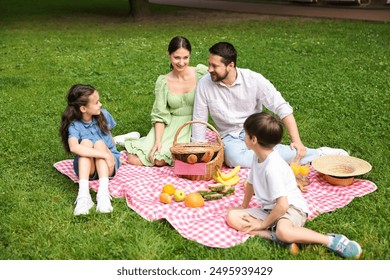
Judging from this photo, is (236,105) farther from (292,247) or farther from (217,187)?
(292,247)

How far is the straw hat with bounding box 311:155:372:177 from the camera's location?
4797 millimetres

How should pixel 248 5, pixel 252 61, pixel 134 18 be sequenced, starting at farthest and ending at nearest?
pixel 248 5, pixel 134 18, pixel 252 61

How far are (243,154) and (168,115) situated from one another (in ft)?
3.33

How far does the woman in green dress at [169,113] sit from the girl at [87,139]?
60cm

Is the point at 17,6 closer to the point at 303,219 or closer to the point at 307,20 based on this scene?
the point at 307,20

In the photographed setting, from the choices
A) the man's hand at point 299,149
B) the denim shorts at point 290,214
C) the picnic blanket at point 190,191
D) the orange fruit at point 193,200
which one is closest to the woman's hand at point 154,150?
the picnic blanket at point 190,191

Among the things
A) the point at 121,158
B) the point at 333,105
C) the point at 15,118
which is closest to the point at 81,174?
the point at 121,158

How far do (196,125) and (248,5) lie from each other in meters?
16.8

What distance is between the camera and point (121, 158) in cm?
562

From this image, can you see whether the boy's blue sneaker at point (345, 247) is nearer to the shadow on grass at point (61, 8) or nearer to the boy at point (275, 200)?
the boy at point (275, 200)

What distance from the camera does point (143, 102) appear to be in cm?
769

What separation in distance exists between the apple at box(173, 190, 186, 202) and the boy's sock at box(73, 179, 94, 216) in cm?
69

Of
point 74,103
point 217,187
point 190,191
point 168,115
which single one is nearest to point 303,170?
point 217,187

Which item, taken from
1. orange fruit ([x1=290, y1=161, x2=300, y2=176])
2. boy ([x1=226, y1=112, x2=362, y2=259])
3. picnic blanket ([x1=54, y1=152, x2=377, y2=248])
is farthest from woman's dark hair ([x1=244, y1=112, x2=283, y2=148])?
orange fruit ([x1=290, y1=161, x2=300, y2=176])
